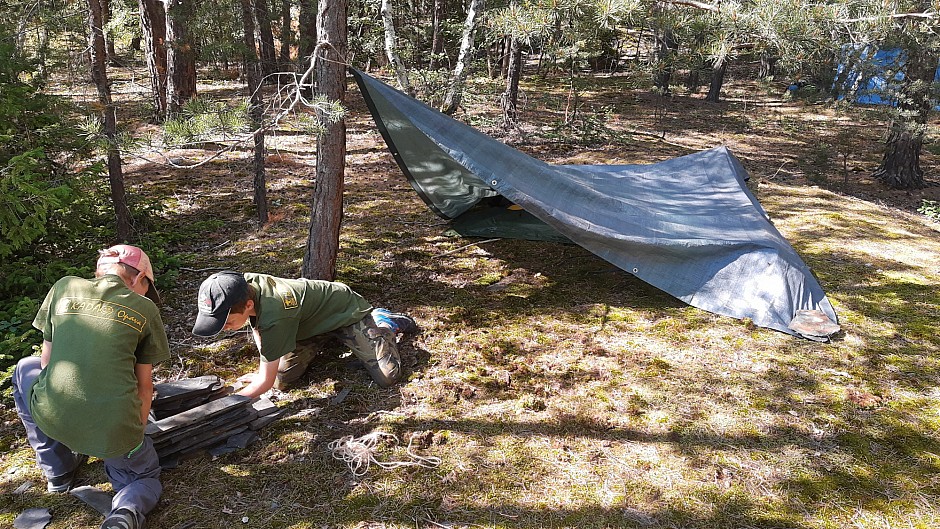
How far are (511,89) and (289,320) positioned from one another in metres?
8.57

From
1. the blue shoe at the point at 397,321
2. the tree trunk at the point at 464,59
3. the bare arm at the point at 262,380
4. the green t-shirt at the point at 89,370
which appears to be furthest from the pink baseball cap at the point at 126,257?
the tree trunk at the point at 464,59

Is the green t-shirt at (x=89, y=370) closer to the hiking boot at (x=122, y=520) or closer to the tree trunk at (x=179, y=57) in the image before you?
the hiking boot at (x=122, y=520)

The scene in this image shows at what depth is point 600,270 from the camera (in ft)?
16.9

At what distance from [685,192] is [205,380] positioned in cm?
483

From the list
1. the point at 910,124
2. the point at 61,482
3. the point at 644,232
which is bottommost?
the point at 61,482

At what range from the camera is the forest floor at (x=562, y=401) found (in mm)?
2496

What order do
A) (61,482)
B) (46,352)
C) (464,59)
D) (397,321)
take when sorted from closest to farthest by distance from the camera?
(46,352) < (61,482) < (397,321) < (464,59)

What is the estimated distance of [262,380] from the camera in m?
2.91

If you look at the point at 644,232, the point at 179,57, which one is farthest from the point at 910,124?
the point at 179,57

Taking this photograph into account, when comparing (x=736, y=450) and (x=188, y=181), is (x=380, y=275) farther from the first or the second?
(x=188, y=181)

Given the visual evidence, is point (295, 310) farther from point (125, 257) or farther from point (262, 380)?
point (125, 257)

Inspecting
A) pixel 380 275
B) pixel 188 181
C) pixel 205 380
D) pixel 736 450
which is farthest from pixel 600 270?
→ pixel 188 181

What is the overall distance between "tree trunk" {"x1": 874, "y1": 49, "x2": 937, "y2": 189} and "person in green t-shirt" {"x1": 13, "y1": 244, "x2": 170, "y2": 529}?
11.2 metres

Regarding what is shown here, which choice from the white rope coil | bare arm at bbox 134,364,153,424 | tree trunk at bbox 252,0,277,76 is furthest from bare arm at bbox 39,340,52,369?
tree trunk at bbox 252,0,277,76
